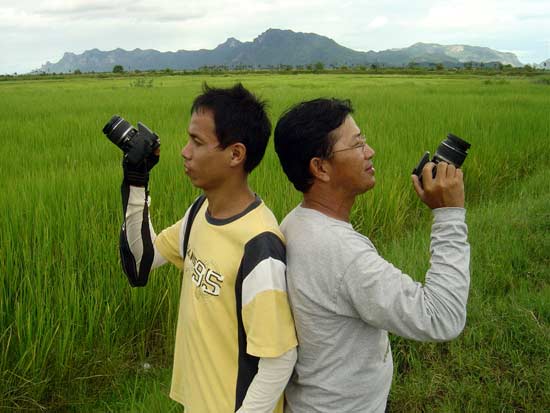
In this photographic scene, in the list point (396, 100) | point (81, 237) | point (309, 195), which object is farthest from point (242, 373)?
point (396, 100)

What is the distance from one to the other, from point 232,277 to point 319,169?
0.95 feet

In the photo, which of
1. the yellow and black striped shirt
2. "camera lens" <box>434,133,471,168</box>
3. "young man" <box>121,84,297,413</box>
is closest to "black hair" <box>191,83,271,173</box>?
"young man" <box>121,84,297,413</box>

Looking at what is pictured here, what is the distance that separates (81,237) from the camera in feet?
7.72

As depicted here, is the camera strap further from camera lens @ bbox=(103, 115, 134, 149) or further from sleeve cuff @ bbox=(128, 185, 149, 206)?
camera lens @ bbox=(103, 115, 134, 149)

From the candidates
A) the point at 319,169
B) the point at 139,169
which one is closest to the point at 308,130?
the point at 319,169

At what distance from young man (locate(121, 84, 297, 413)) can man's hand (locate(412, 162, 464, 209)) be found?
32cm

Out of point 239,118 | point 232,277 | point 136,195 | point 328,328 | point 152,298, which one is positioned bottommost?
point 152,298

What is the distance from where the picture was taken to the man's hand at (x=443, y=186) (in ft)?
3.31

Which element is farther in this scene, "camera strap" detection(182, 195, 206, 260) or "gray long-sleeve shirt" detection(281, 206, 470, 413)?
"camera strap" detection(182, 195, 206, 260)

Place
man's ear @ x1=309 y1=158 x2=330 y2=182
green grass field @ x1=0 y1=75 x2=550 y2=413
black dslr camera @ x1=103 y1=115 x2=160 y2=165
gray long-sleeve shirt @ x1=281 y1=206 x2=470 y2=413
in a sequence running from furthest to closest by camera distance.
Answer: green grass field @ x1=0 y1=75 x2=550 y2=413 < black dslr camera @ x1=103 y1=115 x2=160 y2=165 < man's ear @ x1=309 y1=158 x2=330 y2=182 < gray long-sleeve shirt @ x1=281 y1=206 x2=470 y2=413

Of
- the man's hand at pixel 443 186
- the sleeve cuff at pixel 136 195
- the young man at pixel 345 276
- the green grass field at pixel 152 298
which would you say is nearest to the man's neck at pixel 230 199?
the young man at pixel 345 276

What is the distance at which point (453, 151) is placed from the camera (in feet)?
3.42

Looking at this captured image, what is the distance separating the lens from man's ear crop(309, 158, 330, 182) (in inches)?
41.6

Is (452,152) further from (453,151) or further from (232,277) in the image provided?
(232,277)
